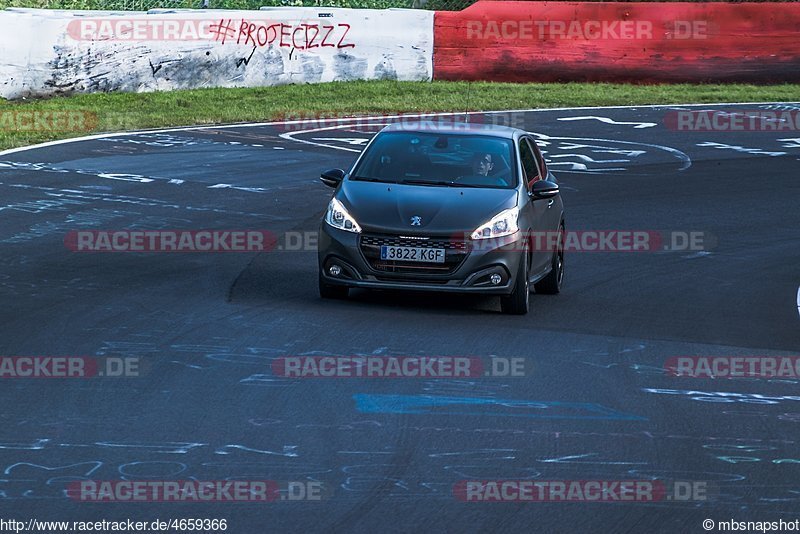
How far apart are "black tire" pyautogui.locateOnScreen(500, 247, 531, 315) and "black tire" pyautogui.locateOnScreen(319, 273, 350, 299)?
1.37 metres

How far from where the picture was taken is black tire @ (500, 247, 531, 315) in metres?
12.1

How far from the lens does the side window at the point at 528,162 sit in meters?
13.2

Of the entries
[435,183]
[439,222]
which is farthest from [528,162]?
[439,222]

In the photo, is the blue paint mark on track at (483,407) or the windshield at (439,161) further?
the windshield at (439,161)

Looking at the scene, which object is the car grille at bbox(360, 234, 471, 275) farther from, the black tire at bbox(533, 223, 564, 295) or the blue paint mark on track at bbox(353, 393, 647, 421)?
the blue paint mark on track at bbox(353, 393, 647, 421)

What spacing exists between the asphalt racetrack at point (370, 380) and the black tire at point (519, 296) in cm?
10

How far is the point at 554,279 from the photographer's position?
13.4m

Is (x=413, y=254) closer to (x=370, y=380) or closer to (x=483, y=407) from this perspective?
(x=370, y=380)

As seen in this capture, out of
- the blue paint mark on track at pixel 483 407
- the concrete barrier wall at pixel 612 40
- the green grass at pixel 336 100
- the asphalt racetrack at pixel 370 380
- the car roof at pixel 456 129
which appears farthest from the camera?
the concrete barrier wall at pixel 612 40

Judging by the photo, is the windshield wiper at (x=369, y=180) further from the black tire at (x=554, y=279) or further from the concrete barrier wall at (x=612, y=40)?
the concrete barrier wall at (x=612, y=40)

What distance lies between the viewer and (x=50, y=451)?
24.4 ft

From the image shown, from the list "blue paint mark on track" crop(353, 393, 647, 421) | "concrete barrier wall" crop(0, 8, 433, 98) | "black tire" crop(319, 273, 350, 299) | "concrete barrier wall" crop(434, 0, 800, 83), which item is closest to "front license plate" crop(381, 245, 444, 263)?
"black tire" crop(319, 273, 350, 299)

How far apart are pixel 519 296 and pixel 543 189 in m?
1.13

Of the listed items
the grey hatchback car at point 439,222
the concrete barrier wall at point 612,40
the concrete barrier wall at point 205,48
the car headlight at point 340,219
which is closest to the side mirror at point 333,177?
the grey hatchback car at point 439,222
